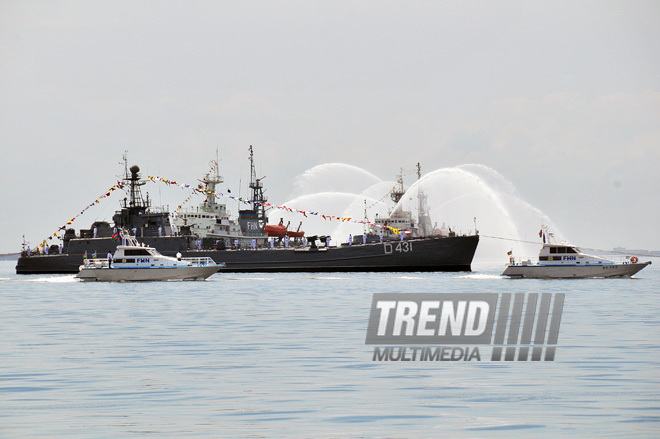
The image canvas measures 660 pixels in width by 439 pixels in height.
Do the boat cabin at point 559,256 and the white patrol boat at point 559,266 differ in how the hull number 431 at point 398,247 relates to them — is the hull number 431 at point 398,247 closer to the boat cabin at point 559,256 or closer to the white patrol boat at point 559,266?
the white patrol boat at point 559,266

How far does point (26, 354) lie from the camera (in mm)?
25094

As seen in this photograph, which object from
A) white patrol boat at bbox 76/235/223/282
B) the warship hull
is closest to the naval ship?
the warship hull

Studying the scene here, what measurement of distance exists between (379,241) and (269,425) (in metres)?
87.3

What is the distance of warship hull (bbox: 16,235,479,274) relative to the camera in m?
92.9

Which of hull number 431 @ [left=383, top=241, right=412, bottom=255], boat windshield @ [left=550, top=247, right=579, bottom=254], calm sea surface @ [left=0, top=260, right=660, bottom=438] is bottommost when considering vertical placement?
calm sea surface @ [left=0, top=260, right=660, bottom=438]

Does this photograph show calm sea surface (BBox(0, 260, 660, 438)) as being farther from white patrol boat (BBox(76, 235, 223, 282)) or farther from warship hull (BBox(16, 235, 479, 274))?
warship hull (BBox(16, 235, 479, 274))

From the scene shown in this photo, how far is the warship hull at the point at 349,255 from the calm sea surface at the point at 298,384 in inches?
2247

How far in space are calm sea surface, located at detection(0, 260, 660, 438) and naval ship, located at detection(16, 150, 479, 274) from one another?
2284 inches

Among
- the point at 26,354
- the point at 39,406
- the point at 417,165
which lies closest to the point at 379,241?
the point at 417,165

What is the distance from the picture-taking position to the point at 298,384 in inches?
750

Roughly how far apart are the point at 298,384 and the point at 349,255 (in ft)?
253

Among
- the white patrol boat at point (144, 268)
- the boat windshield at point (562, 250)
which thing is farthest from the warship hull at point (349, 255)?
the white patrol boat at point (144, 268)

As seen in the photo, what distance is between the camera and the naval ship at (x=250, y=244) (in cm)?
9362

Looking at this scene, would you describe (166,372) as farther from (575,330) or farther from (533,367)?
(575,330)
